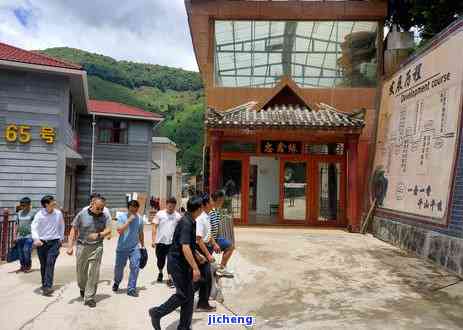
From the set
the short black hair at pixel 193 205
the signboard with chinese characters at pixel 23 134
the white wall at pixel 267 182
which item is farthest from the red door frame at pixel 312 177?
the short black hair at pixel 193 205

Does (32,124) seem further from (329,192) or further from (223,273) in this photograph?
(329,192)

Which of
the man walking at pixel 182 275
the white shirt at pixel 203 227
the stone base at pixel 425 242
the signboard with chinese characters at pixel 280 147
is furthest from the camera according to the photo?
the signboard with chinese characters at pixel 280 147

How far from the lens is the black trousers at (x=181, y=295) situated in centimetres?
455

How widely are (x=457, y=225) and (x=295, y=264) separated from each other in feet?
10.1

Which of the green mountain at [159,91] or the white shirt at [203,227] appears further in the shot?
Answer: the green mountain at [159,91]

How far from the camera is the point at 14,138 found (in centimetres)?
1278

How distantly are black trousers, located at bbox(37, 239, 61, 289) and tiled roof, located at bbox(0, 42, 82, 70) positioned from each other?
25.9 feet

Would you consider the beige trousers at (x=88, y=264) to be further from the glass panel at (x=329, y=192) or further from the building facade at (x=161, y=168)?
the building facade at (x=161, y=168)

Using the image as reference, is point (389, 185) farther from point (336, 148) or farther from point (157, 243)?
point (157, 243)

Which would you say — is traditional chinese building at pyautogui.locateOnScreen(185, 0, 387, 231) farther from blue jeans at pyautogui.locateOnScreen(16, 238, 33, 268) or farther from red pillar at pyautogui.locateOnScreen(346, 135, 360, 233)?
blue jeans at pyautogui.locateOnScreen(16, 238, 33, 268)

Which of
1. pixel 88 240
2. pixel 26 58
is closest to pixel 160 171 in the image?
pixel 26 58

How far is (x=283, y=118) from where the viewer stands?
13.6 meters

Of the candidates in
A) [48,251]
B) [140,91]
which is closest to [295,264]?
[48,251]

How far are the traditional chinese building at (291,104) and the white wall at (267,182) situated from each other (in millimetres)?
34
